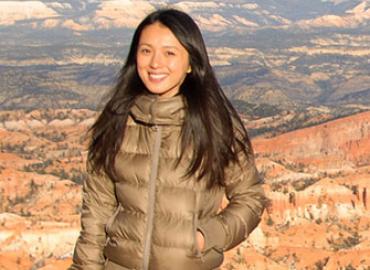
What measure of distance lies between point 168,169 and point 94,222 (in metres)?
0.59

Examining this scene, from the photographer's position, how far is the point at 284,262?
38000 mm

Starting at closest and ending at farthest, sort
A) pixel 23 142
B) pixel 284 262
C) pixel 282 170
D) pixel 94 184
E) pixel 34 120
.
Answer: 1. pixel 94 184
2. pixel 284 262
3. pixel 282 170
4. pixel 23 142
5. pixel 34 120

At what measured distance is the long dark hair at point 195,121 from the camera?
4.44 metres

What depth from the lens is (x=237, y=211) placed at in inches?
175

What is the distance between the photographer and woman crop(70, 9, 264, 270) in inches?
170

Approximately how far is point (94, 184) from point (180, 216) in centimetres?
62

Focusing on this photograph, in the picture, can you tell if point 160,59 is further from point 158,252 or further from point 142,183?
point 158,252

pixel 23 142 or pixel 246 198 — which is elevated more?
pixel 246 198

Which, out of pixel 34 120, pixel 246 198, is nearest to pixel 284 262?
pixel 246 198


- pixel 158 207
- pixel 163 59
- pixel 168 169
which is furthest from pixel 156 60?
pixel 158 207

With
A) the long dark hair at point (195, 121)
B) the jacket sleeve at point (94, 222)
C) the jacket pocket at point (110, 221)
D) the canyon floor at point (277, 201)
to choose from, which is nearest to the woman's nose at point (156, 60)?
the long dark hair at point (195, 121)

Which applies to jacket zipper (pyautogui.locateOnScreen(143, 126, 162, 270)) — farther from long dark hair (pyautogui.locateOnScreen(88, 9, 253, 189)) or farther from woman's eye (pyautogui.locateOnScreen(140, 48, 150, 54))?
woman's eye (pyautogui.locateOnScreen(140, 48, 150, 54))

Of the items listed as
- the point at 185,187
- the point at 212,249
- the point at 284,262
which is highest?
the point at 185,187

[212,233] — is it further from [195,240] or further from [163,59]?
[163,59]
